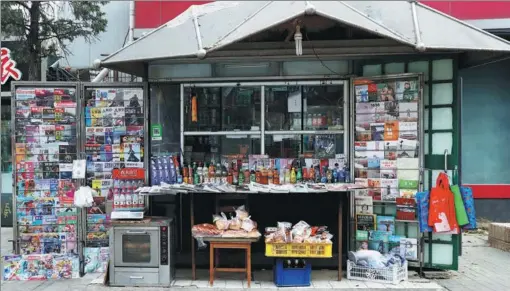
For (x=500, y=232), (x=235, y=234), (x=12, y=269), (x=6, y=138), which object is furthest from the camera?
(x=6, y=138)

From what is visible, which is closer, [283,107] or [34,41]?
[283,107]

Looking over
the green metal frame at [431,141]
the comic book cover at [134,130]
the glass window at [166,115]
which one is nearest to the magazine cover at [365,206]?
the green metal frame at [431,141]

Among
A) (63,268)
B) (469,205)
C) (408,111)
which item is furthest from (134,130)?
(469,205)

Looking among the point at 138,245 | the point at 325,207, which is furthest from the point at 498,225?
the point at 138,245

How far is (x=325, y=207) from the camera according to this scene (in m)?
6.73

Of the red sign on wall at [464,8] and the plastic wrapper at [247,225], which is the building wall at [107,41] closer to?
the red sign on wall at [464,8]

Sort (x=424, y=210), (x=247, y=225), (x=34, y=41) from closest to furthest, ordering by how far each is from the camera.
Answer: (x=247, y=225), (x=424, y=210), (x=34, y=41)

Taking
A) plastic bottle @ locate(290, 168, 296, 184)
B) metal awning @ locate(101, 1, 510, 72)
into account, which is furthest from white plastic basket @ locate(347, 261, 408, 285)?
metal awning @ locate(101, 1, 510, 72)

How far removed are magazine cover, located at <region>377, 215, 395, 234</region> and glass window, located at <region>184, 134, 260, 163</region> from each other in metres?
1.99

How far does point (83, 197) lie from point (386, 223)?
423cm

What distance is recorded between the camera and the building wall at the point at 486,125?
10836 millimetres

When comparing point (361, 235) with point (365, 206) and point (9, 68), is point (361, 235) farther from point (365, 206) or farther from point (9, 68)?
point (9, 68)

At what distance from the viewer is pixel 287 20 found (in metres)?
5.21

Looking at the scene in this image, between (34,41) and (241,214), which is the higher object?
(34,41)
